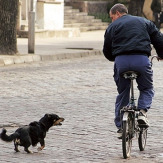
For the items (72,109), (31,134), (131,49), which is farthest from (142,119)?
(72,109)

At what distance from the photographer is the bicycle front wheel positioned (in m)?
8.31

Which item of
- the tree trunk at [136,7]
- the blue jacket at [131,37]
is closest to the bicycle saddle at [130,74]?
the blue jacket at [131,37]

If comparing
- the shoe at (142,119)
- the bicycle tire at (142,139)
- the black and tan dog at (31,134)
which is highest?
the shoe at (142,119)

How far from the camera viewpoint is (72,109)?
12.5 m

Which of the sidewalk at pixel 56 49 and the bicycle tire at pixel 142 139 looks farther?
the sidewalk at pixel 56 49

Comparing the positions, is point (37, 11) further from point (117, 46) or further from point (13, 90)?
point (117, 46)

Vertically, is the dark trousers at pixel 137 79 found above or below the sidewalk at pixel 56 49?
above

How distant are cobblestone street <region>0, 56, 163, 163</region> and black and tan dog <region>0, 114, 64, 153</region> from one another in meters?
0.13

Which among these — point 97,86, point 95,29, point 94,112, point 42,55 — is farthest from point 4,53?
point 95,29

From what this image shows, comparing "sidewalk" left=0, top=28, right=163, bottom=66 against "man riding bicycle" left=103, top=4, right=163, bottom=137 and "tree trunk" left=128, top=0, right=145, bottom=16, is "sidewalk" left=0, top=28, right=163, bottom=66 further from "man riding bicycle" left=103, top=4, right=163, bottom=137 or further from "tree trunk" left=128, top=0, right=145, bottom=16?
"man riding bicycle" left=103, top=4, right=163, bottom=137

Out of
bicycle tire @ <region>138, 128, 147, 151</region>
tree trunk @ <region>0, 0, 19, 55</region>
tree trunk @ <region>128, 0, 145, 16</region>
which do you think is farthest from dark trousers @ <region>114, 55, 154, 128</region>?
tree trunk @ <region>128, 0, 145, 16</region>

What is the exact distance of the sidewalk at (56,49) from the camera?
21531 mm

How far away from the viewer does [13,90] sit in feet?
49.3

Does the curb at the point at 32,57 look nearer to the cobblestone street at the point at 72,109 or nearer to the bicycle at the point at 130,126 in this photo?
the cobblestone street at the point at 72,109
